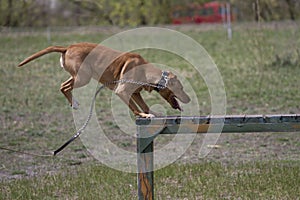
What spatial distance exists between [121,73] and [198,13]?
32.6 meters

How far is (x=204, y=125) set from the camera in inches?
218

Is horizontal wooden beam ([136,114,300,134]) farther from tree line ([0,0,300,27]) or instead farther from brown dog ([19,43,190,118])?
tree line ([0,0,300,27])

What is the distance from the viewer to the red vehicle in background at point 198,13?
3878 centimetres

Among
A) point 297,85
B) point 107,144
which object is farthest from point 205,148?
point 297,85

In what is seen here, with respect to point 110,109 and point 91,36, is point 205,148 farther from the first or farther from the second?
point 91,36

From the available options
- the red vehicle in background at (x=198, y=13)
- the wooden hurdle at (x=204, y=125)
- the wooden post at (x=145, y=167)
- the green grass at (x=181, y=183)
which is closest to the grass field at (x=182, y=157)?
the green grass at (x=181, y=183)

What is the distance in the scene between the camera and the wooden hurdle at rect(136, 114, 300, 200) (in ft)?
18.0

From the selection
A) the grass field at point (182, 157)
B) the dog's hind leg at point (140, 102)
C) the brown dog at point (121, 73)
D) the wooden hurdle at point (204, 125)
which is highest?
the wooden hurdle at point (204, 125)

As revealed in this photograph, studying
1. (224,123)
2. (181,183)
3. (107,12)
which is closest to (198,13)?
(107,12)

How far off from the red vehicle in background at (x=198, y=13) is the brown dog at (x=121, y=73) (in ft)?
103

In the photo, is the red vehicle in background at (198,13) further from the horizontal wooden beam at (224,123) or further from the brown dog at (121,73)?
the horizontal wooden beam at (224,123)

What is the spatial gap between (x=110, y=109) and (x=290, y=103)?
3.56 meters

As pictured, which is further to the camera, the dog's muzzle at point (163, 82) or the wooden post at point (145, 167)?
the dog's muzzle at point (163, 82)

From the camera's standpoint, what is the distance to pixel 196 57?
70.4ft
